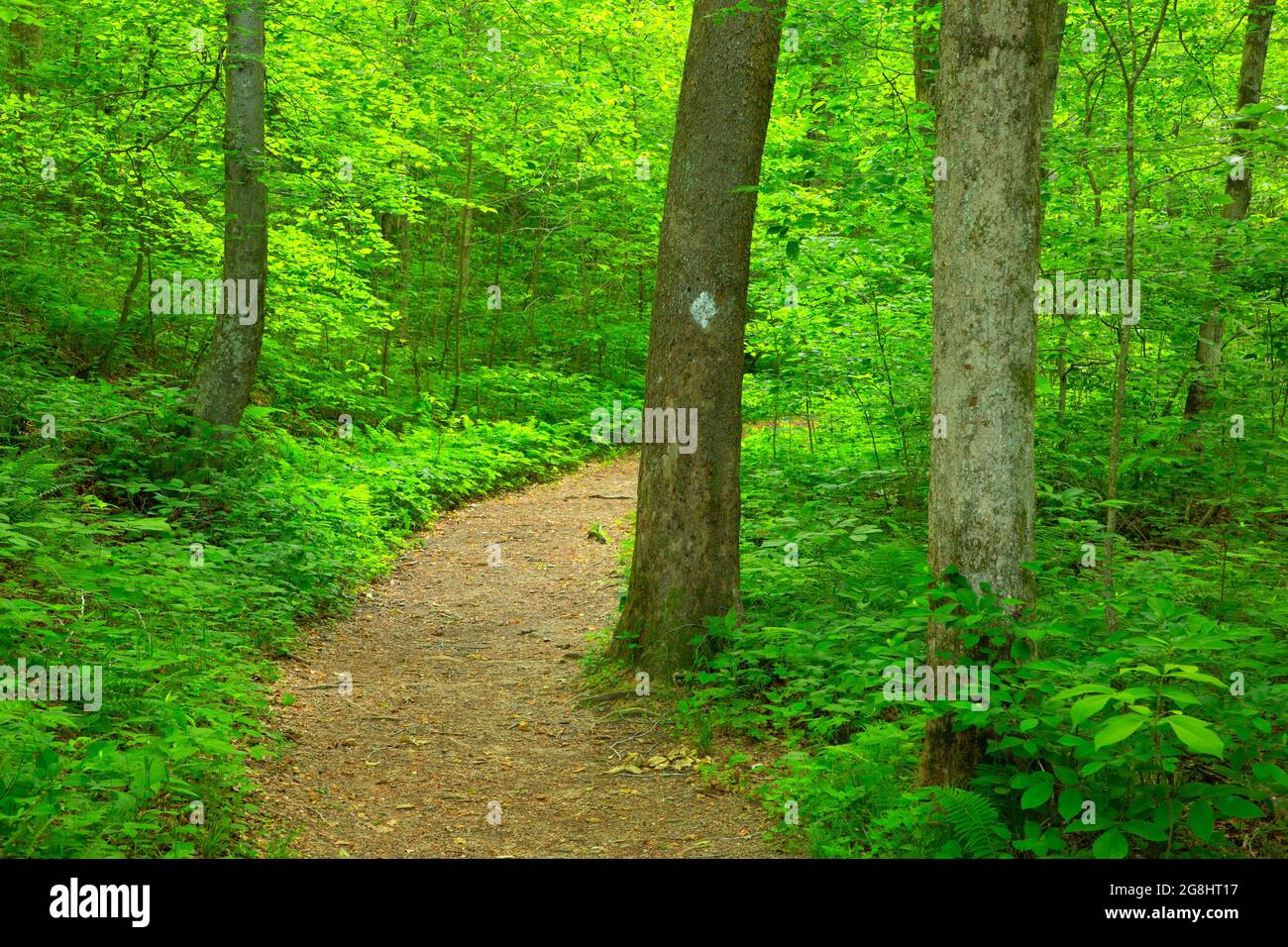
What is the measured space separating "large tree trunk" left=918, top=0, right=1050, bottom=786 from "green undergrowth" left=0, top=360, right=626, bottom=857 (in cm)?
359

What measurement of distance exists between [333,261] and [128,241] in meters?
2.80

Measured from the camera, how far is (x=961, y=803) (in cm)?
377

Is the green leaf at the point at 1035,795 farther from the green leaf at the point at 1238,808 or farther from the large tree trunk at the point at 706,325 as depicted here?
the large tree trunk at the point at 706,325

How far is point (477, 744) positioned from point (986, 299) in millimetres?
4330

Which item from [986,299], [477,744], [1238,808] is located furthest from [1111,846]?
[477,744]

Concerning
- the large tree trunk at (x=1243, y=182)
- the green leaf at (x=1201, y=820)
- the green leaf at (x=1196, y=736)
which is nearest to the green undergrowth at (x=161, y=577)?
the green leaf at (x=1196, y=736)

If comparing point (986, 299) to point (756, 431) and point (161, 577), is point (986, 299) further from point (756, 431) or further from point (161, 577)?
point (756, 431)

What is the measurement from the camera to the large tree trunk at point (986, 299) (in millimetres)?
3895

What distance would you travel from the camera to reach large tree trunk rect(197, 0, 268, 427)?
9.77m

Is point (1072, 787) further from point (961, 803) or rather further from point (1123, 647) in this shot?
point (1123, 647)

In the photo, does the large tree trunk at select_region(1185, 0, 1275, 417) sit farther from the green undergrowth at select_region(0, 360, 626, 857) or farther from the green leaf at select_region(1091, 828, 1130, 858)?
the green undergrowth at select_region(0, 360, 626, 857)

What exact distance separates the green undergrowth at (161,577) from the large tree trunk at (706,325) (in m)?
2.93

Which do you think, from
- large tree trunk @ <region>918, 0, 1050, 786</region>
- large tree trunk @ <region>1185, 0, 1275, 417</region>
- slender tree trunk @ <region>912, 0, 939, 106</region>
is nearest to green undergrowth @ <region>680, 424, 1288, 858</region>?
large tree trunk @ <region>918, 0, 1050, 786</region>
